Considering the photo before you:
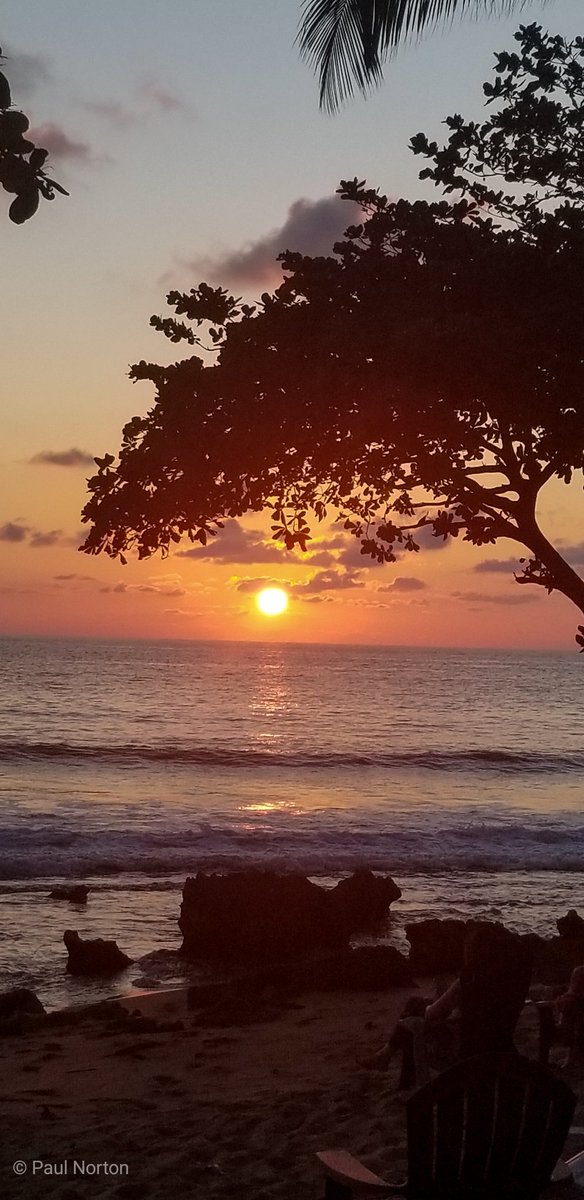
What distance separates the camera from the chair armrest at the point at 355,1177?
190 inches

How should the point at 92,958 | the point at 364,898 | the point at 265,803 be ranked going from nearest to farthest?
the point at 92,958 → the point at 364,898 → the point at 265,803

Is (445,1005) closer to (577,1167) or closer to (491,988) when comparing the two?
(491,988)

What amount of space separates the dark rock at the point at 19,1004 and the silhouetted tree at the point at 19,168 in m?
8.80

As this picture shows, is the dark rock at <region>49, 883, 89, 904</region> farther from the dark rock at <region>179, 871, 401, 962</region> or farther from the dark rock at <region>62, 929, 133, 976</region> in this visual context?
the dark rock at <region>62, 929, 133, 976</region>

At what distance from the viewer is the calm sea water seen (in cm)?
1767

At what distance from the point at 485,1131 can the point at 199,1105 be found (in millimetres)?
3839

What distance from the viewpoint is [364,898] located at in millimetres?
15211

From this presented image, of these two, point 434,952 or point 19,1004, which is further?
point 434,952

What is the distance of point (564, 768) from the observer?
45250mm

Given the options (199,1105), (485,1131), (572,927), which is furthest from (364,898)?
(485,1131)

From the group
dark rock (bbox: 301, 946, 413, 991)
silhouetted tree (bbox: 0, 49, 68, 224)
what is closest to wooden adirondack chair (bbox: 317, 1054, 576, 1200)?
silhouetted tree (bbox: 0, 49, 68, 224)

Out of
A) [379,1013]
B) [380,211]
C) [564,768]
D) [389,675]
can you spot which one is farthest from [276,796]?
[389,675]

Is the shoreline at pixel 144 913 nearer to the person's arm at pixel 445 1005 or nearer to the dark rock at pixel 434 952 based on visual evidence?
the dark rock at pixel 434 952

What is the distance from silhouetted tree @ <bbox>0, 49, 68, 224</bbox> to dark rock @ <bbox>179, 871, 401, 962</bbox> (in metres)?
10.4
